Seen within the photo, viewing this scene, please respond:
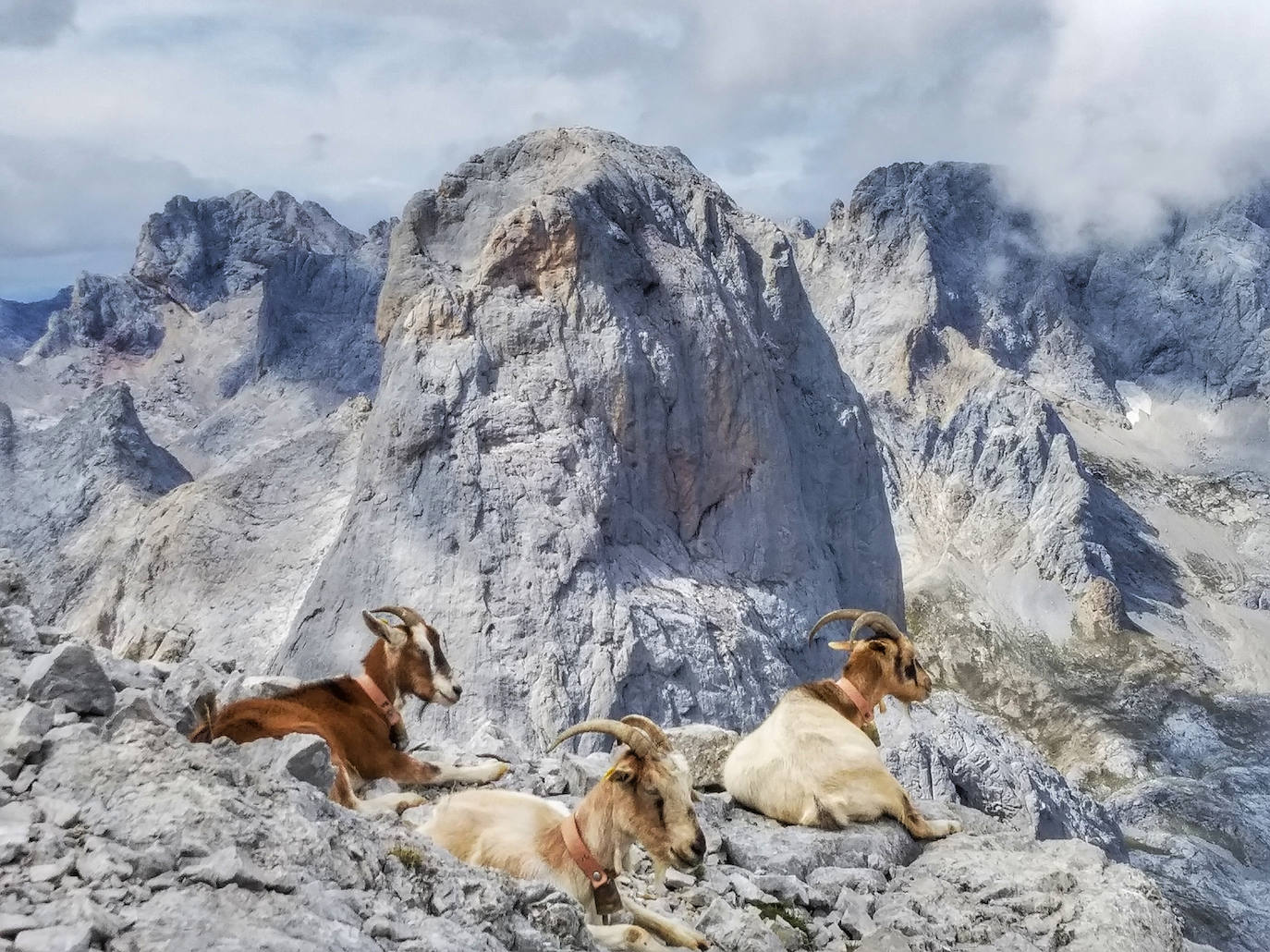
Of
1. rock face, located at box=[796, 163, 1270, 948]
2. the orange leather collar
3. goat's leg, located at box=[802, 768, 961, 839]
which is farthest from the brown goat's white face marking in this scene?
rock face, located at box=[796, 163, 1270, 948]

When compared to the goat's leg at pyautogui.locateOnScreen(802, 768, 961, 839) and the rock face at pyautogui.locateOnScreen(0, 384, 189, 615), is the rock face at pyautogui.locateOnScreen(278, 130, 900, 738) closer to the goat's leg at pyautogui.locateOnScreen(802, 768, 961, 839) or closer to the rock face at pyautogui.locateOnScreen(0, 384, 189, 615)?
the goat's leg at pyautogui.locateOnScreen(802, 768, 961, 839)

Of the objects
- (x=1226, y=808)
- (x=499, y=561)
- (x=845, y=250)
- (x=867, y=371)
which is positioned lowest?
(x=1226, y=808)

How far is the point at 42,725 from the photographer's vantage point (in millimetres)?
5023

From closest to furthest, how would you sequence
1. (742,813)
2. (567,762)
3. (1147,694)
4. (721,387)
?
(742,813), (567,762), (721,387), (1147,694)

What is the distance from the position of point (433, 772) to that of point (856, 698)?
3.88m

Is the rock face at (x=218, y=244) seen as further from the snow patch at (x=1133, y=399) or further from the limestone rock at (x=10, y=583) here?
the limestone rock at (x=10, y=583)

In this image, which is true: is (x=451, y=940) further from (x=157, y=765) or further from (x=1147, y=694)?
(x=1147, y=694)

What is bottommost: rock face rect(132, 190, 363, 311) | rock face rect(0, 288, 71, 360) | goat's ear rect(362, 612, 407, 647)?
goat's ear rect(362, 612, 407, 647)

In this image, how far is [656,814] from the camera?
649cm

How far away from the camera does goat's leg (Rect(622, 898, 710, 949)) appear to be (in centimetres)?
639

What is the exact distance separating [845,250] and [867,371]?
1472 cm

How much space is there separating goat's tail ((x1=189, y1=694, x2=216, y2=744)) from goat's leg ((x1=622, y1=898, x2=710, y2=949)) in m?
2.69

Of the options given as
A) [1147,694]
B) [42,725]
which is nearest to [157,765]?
[42,725]

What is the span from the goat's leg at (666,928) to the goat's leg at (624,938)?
297mm
